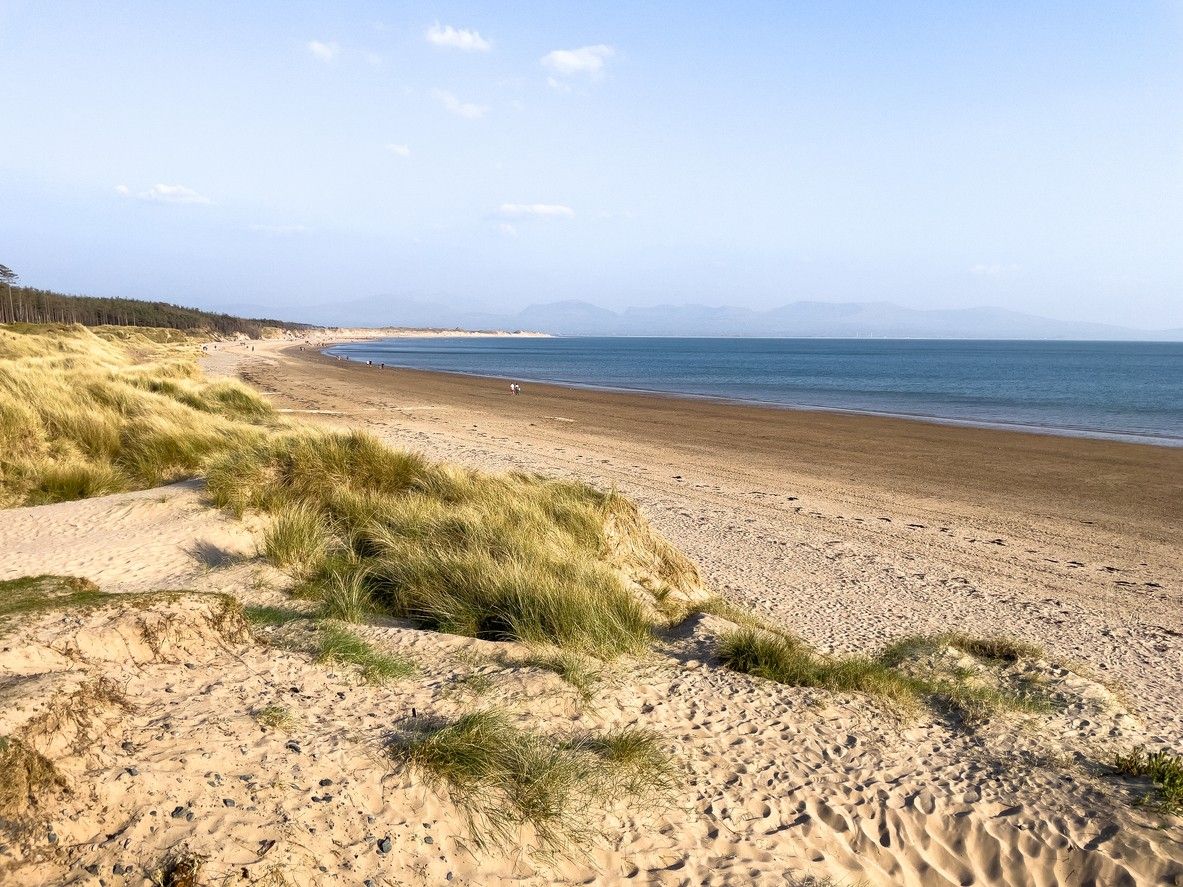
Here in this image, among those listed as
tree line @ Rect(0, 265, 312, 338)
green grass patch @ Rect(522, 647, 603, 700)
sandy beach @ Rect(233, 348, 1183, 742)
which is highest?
tree line @ Rect(0, 265, 312, 338)

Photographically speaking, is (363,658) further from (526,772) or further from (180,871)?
(180,871)

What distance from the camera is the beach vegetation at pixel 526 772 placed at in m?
3.14

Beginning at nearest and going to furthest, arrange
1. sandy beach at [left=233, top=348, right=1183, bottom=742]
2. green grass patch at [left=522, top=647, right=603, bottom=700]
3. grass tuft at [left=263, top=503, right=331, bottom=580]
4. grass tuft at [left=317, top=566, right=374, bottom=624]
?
green grass patch at [left=522, top=647, right=603, bottom=700] → grass tuft at [left=317, top=566, right=374, bottom=624] → grass tuft at [left=263, top=503, right=331, bottom=580] → sandy beach at [left=233, top=348, right=1183, bottom=742]

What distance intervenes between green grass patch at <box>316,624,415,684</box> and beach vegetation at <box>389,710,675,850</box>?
538 millimetres

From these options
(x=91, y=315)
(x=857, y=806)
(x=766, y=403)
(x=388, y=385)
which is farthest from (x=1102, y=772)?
(x=91, y=315)

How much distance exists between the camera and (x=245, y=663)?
413 cm

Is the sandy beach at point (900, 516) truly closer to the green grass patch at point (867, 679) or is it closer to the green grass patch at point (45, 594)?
the green grass patch at point (867, 679)

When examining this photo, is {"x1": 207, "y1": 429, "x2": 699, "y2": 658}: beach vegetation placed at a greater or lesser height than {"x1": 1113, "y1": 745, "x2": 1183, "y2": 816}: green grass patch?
greater

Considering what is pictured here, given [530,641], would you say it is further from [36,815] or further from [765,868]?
[36,815]

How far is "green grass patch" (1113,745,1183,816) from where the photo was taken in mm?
3567

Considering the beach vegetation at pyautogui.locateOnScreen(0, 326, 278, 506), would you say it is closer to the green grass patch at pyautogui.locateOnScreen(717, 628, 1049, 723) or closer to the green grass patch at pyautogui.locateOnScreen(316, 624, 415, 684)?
the green grass patch at pyautogui.locateOnScreen(316, 624, 415, 684)

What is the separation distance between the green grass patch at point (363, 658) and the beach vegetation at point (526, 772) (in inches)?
21.2

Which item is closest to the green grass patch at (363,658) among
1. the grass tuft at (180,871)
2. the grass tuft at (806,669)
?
the grass tuft at (180,871)

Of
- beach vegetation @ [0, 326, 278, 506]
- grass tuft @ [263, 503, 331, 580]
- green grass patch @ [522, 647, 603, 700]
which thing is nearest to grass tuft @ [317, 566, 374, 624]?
grass tuft @ [263, 503, 331, 580]
